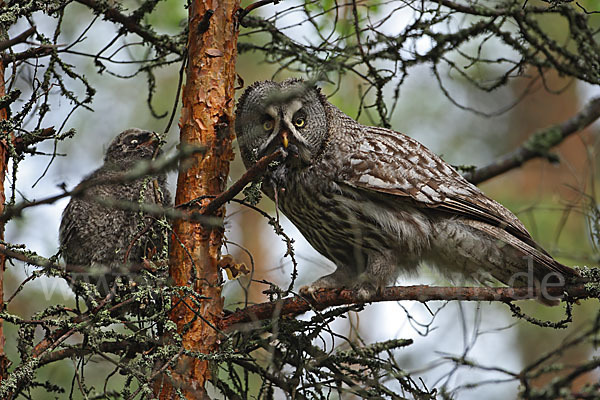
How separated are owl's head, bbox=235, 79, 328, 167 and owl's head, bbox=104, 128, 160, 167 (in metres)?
1.01

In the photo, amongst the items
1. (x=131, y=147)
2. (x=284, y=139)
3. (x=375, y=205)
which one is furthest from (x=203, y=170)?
(x=131, y=147)

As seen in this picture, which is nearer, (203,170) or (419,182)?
(203,170)

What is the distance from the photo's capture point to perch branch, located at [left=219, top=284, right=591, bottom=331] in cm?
351

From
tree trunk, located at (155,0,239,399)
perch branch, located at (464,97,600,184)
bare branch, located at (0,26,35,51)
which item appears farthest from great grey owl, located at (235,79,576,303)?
perch branch, located at (464,97,600,184)

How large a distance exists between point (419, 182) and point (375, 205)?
1.14 ft

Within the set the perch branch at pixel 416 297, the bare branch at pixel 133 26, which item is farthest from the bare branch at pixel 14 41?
the perch branch at pixel 416 297

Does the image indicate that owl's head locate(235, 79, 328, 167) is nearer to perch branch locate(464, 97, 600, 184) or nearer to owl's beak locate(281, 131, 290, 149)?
owl's beak locate(281, 131, 290, 149)

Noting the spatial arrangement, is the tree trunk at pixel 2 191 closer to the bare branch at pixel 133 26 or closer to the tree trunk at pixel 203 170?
the bare branch at pixel 133 26

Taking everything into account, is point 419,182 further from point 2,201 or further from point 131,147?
point 2,201

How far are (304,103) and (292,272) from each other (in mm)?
1594

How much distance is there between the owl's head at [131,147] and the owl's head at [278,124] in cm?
101

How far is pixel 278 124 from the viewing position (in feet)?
14.9

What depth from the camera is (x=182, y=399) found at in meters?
3.31

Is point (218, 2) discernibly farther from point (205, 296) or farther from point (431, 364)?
point (431, 364)
